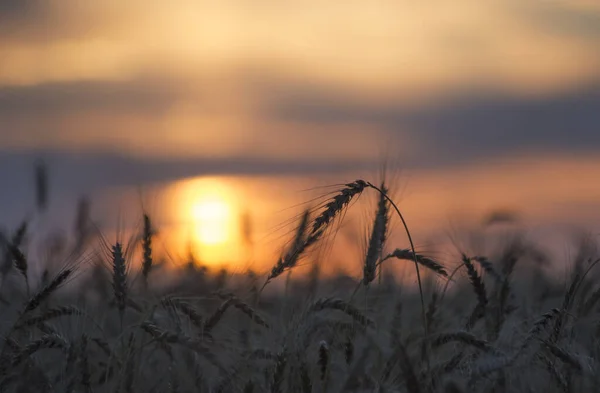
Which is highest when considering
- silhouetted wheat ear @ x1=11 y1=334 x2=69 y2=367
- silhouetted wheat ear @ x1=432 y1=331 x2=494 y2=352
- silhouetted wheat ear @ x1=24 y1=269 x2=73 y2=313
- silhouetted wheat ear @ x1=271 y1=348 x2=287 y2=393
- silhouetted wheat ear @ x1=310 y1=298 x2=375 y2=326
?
silhouetted wheat ear @ x1=24 y1=269 x2=73 y2=313

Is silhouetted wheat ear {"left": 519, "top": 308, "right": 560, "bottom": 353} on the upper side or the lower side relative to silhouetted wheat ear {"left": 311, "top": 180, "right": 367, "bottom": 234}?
lower

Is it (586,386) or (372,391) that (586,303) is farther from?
(372,391)

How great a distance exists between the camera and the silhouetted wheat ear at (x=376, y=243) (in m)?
5.20

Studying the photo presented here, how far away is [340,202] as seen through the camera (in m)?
4.71

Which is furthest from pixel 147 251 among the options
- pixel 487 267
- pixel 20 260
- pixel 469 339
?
pixel 469 339

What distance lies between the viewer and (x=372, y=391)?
14.6ft

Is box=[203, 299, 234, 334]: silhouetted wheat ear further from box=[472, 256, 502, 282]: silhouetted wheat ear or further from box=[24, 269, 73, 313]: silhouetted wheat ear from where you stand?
box=[472, 256, 502, 282]: silhouetted wheat ear

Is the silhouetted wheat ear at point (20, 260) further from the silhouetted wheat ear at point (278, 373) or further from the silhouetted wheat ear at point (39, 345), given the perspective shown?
the silhouetted wheat ear at point (278, 373)

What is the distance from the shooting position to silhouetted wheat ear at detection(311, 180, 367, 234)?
466 centimetres

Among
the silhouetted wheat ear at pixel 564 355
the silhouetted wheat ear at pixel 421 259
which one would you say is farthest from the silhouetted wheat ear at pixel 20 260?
the silhouetted wheat ear at pixel 564 355

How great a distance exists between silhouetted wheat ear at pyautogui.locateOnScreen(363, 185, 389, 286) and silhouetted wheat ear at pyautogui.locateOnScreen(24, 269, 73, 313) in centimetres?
161

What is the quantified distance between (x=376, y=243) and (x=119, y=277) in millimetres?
1461

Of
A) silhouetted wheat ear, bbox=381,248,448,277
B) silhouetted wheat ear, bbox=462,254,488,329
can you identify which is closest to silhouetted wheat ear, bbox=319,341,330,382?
silhouetted wheat ear, bbox=381,248,448,277

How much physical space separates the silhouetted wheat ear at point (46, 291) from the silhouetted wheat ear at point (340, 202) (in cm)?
133
